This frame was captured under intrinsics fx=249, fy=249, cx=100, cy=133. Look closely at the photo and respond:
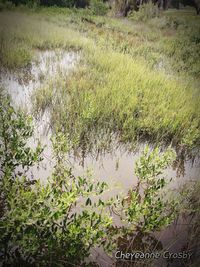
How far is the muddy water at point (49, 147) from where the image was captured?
245 cm

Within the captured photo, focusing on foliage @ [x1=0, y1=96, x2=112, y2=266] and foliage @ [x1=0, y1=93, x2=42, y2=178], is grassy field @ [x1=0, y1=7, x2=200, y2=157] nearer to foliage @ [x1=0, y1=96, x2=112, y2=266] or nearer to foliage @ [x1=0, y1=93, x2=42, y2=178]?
foliage @ [x1=0, y1=93, x2=42, y2=178]

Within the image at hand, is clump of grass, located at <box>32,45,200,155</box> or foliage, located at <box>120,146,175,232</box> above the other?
clump of grass, located at <box>32,45,200,155</box>

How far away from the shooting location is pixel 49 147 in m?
2.55

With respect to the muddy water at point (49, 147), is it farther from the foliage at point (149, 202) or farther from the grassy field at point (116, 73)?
the foliage at point (149, 202)

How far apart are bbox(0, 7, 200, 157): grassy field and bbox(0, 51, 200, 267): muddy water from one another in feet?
0.28

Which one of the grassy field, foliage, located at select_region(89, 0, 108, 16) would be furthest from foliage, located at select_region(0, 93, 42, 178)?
foliage, located at select_region(89, 0, 108, 16)

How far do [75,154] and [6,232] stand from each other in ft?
3.94

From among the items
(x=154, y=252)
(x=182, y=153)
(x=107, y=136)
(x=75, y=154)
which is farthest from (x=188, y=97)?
(x=154, y=252)

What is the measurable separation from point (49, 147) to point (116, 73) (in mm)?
1211

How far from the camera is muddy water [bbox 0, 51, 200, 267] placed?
2451 millimetres

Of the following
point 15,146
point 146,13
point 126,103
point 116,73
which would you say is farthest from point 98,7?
point 15,146

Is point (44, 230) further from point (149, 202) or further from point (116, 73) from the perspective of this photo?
point (116, 73)

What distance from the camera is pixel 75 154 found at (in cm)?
256

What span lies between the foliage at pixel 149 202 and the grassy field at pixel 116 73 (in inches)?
22.6
